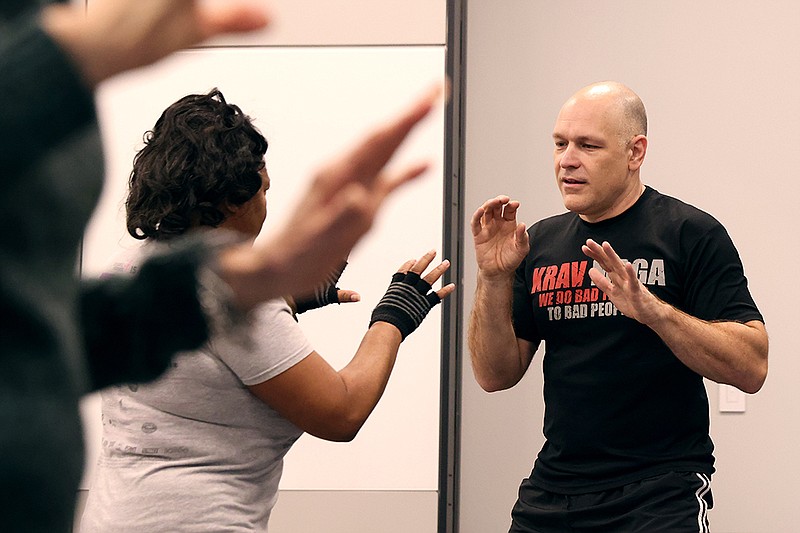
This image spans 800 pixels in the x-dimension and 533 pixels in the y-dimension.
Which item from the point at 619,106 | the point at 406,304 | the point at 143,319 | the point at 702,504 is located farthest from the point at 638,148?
the point at 143,319

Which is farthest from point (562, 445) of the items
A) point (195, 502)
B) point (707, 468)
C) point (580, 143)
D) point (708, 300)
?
point (195, 502)

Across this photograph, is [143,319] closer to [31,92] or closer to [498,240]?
[31,92]

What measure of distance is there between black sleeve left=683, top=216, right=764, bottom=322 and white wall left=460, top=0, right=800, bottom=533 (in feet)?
4.17

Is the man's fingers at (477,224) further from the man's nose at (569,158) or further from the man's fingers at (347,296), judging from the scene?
the man's fingers at (347,296)

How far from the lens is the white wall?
9.93 ft

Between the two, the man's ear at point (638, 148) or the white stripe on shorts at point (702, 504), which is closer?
the white stripe on shorts at point (702, 504)

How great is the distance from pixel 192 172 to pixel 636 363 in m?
1.00

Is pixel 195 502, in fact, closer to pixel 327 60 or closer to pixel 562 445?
pixel 562 445

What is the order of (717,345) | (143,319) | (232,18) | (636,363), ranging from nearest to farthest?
(232,18) < (143,319) < (717,345) < (636,363)

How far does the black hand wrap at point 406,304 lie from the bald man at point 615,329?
0.38m

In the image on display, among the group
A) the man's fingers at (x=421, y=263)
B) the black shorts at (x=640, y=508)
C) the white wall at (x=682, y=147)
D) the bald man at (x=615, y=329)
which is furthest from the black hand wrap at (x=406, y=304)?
the white wall at (x=682, y=147)

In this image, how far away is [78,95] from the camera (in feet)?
1.61

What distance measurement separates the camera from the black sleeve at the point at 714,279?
1.80 meters

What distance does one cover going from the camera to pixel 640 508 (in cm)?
176
